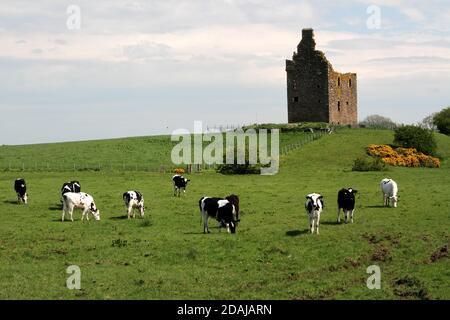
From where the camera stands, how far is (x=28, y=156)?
79.8 metres

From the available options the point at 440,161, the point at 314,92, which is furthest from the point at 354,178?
the point at 314,92

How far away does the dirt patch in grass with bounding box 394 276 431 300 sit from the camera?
1883 cm

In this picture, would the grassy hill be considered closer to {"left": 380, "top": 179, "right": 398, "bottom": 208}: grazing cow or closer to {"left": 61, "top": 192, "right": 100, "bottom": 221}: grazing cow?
{"left": 61, "top": 192, "right": 100, "bottom": 221}: grazing cow

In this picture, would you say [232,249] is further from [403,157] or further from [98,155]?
[98,155]

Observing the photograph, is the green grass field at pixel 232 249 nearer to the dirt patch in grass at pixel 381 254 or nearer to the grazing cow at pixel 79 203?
the dirt patch in grass at pixel 381 254

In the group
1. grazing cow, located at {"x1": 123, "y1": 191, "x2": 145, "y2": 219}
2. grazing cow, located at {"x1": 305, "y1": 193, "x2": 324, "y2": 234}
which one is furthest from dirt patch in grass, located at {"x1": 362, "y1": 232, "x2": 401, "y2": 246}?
grazing cow, located at {"x1": 123, "y1": 191, "x2": 145, "y2": 219}

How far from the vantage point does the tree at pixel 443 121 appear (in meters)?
107

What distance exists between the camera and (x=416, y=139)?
71.8 metres

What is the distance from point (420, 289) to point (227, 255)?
24.2 ft

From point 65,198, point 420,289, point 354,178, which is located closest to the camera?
point 420,289

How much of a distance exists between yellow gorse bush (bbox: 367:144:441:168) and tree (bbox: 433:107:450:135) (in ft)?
132

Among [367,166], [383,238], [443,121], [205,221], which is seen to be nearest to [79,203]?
[205,221]

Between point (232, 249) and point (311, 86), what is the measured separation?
6788 cm

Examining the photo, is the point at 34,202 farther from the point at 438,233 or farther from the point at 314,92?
the point at 314,92
